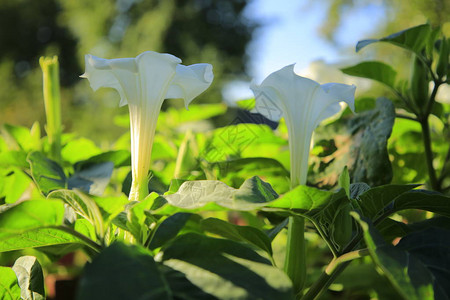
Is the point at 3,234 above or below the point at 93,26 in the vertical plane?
below

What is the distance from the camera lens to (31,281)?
1.40 ft

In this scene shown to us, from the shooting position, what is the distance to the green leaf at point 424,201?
0.36 meters

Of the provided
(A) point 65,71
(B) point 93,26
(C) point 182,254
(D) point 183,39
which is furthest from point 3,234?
(A) point 65,71

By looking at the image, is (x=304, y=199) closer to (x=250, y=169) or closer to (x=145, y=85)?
(x=145, y=85)

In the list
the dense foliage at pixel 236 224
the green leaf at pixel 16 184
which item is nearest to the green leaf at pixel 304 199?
the dense foliage at pixel 236 224

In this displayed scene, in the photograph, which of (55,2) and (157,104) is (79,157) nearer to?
(157,104)

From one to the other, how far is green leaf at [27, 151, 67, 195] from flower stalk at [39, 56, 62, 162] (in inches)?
2.7

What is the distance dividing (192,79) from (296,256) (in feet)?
0.65

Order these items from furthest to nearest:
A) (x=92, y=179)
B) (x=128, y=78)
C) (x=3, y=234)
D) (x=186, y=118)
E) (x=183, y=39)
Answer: (x=183, y=39) → (x=186, y=118) → (x=92, y=179) → (x=128, y=78) → (x=3, y=234)

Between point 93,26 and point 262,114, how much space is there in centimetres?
1369

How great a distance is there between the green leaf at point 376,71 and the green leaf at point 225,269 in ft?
1.50

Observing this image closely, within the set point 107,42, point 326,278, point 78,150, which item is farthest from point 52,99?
point 107,42

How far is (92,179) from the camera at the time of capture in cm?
56

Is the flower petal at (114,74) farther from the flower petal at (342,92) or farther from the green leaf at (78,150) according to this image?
the green leaf at (78,150)
